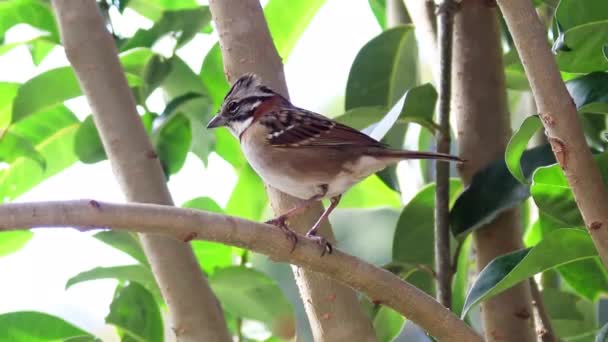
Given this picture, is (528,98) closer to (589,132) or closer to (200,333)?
(589,132)

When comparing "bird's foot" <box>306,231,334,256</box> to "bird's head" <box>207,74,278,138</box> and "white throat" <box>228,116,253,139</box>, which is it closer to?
"bird's head" <box>207,74,278,138</box>

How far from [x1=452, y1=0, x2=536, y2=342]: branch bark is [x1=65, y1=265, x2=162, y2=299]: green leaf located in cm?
72

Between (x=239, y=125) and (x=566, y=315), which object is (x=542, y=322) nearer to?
(x=566, y=315)

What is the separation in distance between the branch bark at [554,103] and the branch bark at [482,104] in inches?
25.3

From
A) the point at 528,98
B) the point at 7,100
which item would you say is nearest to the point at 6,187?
the point at 7,100

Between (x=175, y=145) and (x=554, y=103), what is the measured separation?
4.26ft

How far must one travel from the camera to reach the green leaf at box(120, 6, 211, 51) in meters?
2.27

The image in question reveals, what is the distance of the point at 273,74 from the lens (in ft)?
5.95

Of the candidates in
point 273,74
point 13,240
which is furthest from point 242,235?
point 13,240

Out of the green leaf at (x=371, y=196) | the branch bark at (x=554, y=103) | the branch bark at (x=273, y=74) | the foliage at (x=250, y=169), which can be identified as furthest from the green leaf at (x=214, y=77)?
the branch bark at (x=554, y=103)

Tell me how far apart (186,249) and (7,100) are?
0.80 meters

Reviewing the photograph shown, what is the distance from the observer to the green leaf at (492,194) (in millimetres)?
1853

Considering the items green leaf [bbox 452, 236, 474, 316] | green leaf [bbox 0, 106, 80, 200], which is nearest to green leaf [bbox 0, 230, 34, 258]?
green leaf [bbox 0, 106, 80, 200]

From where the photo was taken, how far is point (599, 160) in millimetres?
1562
